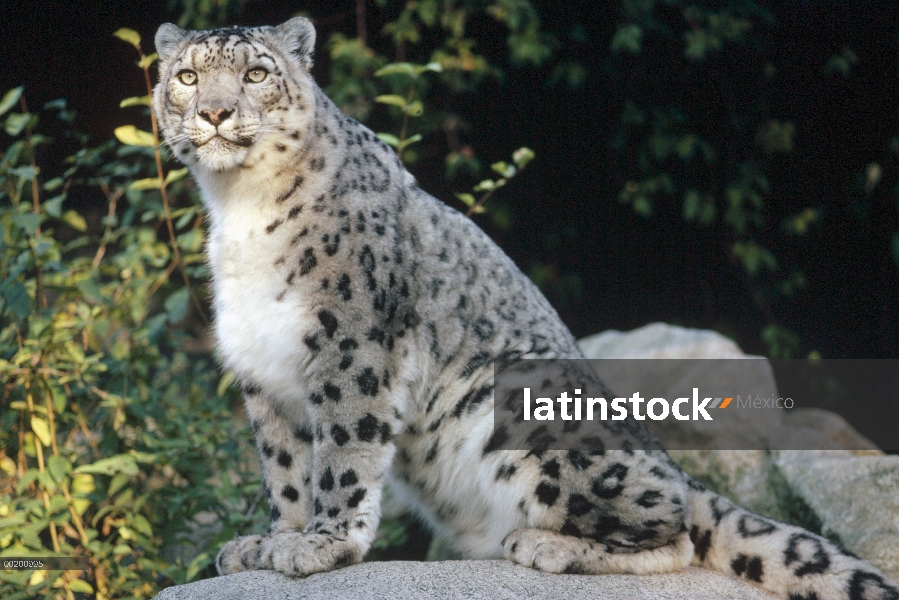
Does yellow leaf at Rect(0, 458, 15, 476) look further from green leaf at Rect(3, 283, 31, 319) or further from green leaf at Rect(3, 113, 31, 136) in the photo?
green leaf at Rect(3, 113, 31, 136)

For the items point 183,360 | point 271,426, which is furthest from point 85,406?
point 271,426

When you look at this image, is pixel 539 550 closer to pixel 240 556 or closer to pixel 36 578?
pixel 240 556

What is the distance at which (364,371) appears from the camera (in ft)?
11.8

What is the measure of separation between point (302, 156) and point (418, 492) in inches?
62.4

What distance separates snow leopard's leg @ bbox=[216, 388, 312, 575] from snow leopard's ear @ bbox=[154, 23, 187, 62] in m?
1.53

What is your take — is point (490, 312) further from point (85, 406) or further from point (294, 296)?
point (85, 406)

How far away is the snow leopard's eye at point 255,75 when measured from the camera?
3.69 metres

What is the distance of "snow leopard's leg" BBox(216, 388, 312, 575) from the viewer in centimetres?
379

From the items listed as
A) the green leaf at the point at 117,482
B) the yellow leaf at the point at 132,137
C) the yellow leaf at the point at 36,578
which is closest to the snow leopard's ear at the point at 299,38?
the yellow leaf at the point at 132,137

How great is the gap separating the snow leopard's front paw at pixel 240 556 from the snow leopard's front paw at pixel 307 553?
121mm

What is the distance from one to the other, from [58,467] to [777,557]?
10.4 feet

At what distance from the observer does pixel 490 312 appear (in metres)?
4.09

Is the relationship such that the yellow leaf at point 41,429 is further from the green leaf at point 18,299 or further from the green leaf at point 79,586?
the green leaf at point 79,586

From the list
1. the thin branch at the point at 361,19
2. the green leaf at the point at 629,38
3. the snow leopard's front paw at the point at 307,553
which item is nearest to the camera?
the snow leopard's front paw at the point at 307,553
